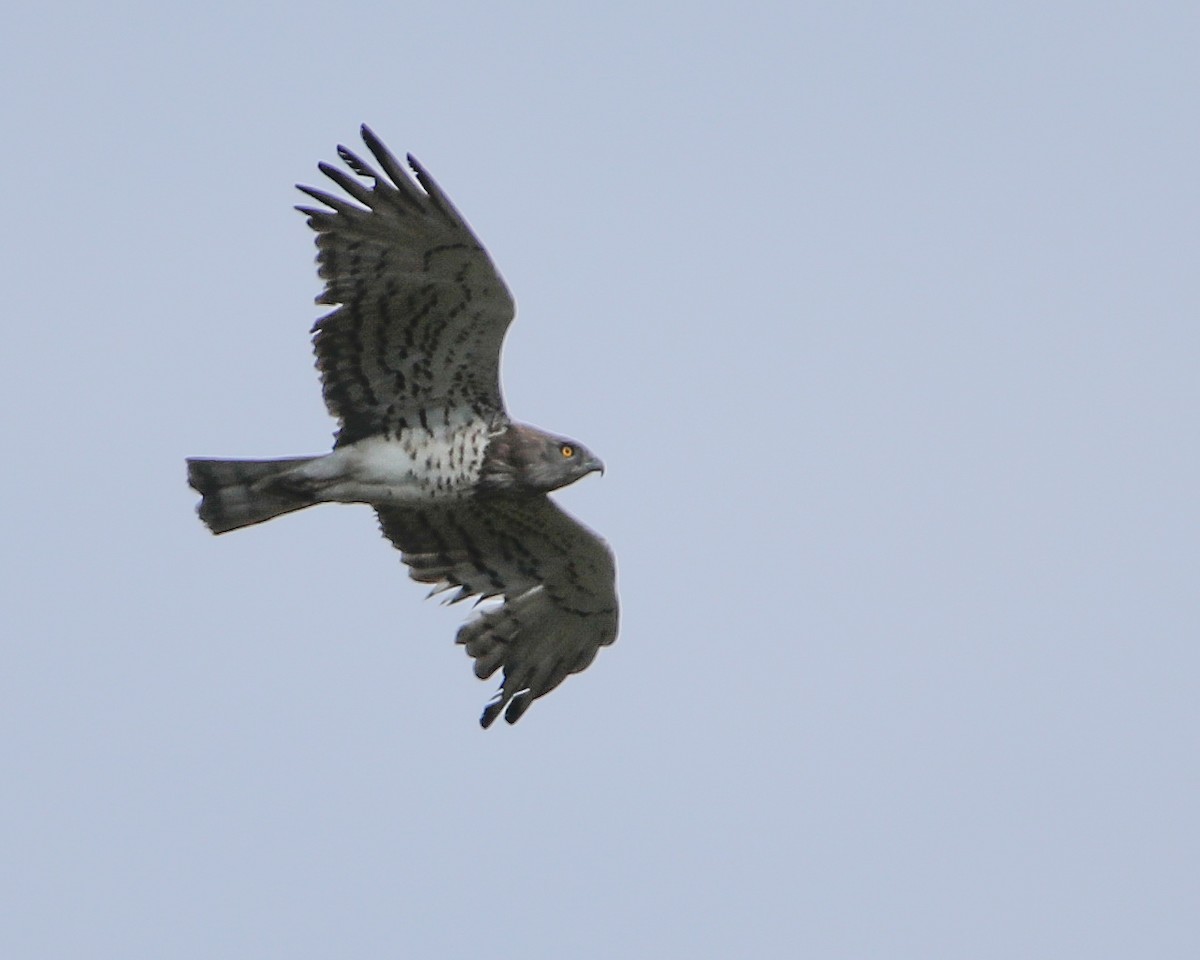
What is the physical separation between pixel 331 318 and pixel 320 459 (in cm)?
85

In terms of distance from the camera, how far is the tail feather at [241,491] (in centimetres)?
1290

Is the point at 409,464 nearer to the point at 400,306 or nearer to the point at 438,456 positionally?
the point at 438,456

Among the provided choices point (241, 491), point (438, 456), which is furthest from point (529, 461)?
point (241, 491)

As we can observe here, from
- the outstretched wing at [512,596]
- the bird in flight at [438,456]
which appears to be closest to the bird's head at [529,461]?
the bird in flight at [438,456]

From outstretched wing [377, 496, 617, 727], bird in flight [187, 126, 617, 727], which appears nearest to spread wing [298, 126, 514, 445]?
bird in flight [187, 126, 617, 727]

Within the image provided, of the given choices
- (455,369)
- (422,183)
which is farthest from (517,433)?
(422,183)

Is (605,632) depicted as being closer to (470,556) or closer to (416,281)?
(470,556)

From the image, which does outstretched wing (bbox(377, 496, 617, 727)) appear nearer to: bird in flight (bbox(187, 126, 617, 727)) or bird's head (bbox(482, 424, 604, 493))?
bird in flight (bbox(187, 126, 617, 727))

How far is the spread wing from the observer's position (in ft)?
39.7

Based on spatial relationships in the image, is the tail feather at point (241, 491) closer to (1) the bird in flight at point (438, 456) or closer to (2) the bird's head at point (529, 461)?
(1) the bird in flight at point (438, 456)

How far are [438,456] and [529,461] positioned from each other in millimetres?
507

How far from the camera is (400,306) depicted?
1245 cm

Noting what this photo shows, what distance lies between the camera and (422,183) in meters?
12.0

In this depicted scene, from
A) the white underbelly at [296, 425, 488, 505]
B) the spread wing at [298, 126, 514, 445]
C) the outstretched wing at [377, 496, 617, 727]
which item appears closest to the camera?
the spread wing at [298, 126, 514, 445]
